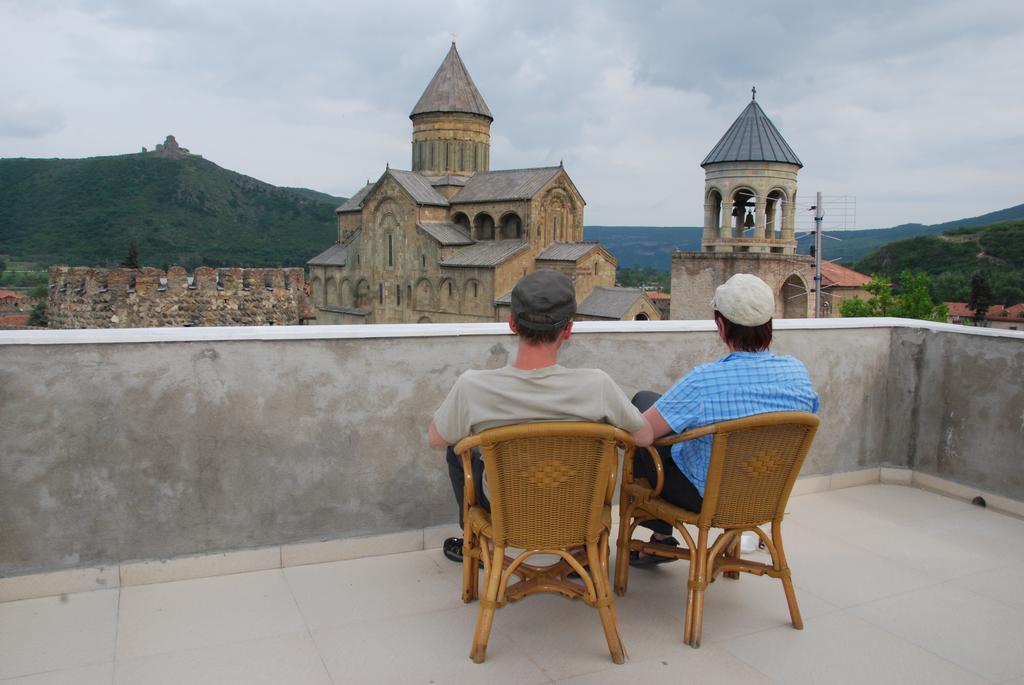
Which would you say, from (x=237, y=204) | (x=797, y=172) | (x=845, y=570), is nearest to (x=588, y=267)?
(x=797, y=172)

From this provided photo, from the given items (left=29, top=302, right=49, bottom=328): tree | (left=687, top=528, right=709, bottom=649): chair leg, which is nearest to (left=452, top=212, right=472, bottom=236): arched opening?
(left=29, top=302, right=49, bottom=328): tree

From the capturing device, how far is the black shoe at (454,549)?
224 cm

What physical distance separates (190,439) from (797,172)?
21.9 m

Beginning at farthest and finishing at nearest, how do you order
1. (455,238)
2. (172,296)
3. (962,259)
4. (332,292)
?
1. (962,259)
2. (332,292)
3. (455,238)
4. (172,296)

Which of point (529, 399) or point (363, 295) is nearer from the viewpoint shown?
point (529, 399)

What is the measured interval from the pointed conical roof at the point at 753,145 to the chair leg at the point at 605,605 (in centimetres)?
2045

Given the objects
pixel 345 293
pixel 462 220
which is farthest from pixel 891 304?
pixel 345 293

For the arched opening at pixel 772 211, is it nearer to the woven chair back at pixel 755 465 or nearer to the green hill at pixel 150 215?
the woven chair back at pixel 755 465

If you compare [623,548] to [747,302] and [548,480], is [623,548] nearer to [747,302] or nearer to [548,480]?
[548,480]

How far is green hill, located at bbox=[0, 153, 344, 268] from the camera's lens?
1757 inches

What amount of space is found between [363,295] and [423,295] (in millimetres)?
3909

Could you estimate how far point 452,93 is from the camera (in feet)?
98.5

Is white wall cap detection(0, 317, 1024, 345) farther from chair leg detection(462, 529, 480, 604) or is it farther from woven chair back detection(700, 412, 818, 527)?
woven chair back detection(700, 412, 818, 527)

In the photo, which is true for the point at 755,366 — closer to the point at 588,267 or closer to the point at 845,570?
the point at 845,570
